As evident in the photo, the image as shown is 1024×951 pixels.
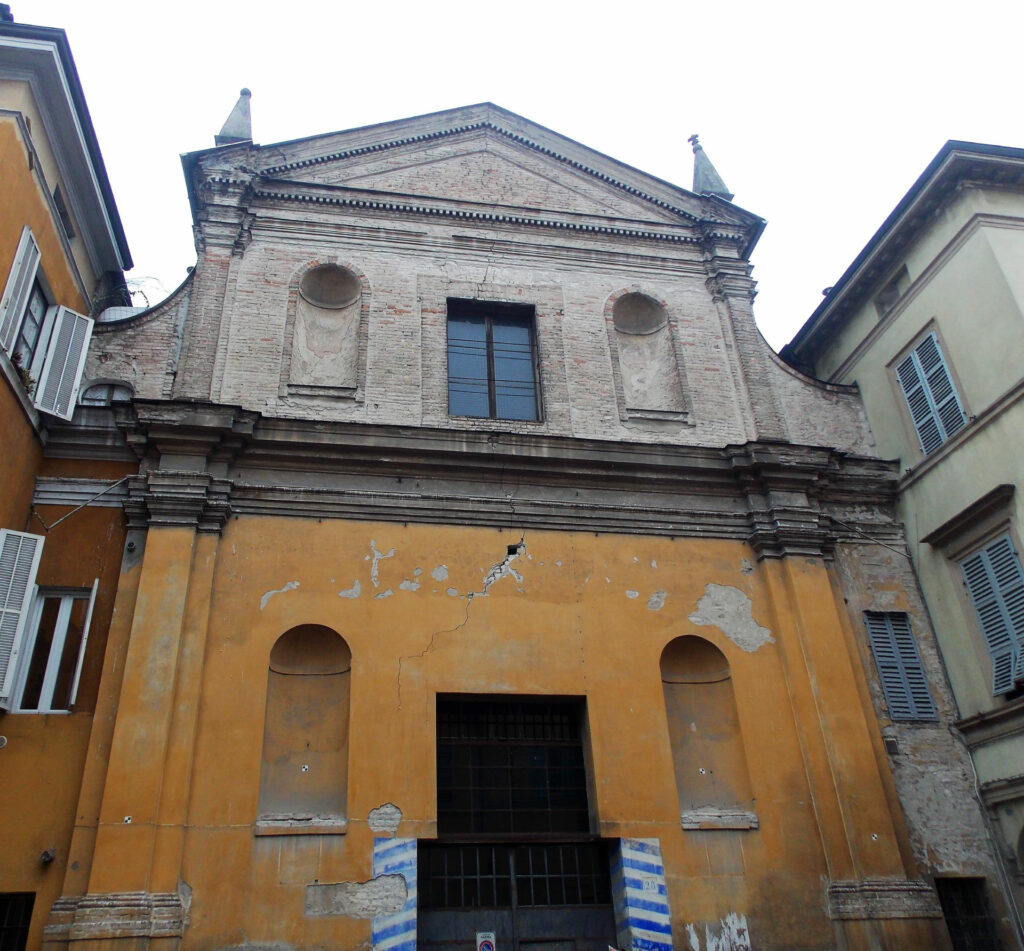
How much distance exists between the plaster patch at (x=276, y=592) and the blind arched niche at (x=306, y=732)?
0.41 metres

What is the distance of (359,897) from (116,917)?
2084mm

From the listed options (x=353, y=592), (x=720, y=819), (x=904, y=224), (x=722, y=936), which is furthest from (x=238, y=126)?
(x=722, y=936)

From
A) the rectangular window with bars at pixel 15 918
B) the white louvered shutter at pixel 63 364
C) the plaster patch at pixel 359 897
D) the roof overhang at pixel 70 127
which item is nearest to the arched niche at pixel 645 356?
the plaster patch at pixel 359 897

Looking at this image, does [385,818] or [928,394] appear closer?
[385,818]

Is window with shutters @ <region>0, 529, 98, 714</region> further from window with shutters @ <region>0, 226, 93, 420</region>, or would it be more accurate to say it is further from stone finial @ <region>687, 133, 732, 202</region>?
stone finial @ <region>687, 133, 732, 202</region>

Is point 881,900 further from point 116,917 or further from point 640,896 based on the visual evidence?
point 116,917

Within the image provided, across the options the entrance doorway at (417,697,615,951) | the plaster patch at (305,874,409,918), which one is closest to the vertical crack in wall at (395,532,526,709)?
the entrance doorway at (417,697,615,951)

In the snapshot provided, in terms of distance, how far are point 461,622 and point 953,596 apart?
591 centimetres

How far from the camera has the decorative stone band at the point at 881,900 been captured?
30.3ft

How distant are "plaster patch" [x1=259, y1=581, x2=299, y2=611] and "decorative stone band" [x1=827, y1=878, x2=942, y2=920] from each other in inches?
250

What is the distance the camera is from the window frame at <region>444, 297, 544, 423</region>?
1227 cm

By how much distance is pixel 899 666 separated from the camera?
438 inches

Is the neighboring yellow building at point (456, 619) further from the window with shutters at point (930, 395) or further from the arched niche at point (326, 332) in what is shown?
the window with shutters at point (930, 395)

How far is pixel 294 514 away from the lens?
10.5 m
